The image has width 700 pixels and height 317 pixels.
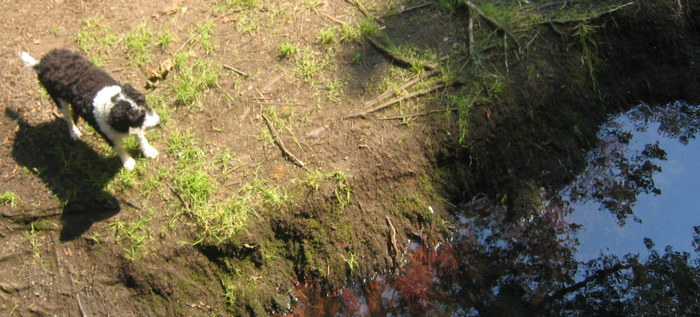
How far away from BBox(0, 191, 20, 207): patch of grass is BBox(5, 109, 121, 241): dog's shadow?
198 mm

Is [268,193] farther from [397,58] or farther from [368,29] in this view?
[368,29]

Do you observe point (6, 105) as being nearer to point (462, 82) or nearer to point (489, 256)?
point (462, 82)

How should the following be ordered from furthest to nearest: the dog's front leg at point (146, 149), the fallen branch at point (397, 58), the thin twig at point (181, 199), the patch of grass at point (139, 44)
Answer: the patch of grass at point (139, 44)
the fallen branch at point (397, 58)
the dog's front leg at point (146, 149)
the thin twig at point (181, 199)

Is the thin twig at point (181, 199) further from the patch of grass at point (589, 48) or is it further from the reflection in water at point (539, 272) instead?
the patch of grass at point (589, 48)

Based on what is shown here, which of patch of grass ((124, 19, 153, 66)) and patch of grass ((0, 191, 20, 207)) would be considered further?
patch of grass ((124, 19, 153, 66))

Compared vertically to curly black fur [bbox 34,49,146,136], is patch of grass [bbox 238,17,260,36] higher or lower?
higher

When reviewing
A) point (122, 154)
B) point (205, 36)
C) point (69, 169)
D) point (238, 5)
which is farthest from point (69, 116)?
point (238, 5)

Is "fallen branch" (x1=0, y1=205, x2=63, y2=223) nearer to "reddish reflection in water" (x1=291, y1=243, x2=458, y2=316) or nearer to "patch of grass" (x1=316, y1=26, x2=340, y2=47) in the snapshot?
"reddish reflection in water" (x1=291, y1=243, x2=458, y2=316)

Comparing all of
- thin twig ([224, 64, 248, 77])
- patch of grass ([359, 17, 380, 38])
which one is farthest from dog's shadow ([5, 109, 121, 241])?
patch of grass ([359, 17, 380, 38])

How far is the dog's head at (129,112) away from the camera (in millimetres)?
2650

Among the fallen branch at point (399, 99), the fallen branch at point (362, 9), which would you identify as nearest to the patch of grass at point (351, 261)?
the fallen branch at point (399, 99)

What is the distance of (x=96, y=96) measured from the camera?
9.04ft

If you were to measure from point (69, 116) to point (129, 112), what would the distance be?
0.89 m

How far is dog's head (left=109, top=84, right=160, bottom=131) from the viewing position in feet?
8.70
